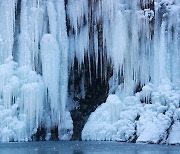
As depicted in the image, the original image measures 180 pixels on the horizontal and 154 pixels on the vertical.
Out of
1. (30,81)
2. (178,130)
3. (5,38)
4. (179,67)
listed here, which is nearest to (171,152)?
(178,130)

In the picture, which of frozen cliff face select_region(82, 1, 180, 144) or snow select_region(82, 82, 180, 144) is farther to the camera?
frozen cliff face select_region(82, 1, 180, 144)

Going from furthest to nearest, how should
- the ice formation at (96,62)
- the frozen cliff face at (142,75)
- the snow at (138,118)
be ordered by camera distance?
1. the ice formation at (96,62)
2. the frozen cliff face at (142,75)
3. the snow at (138,118)

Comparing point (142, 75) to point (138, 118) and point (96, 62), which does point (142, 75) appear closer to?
point (138, 118)

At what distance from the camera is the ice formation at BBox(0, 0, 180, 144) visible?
30.5 meters

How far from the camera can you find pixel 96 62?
115ft

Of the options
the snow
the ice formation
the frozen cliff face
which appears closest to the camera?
the snow

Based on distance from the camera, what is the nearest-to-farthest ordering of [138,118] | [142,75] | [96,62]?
[138,118] < [142,75] < [96,62]

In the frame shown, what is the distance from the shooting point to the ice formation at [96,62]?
30.5 meters

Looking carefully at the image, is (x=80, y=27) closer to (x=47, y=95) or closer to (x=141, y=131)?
(x=47, y=95)

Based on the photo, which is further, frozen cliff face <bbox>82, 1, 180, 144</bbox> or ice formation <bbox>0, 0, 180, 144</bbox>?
ice formation <bbox>0, 0, 180, 144</bbox>

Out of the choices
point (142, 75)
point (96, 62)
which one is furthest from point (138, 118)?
point (96, 62)

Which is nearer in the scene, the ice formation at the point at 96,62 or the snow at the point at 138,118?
the snow at the point at 138,118

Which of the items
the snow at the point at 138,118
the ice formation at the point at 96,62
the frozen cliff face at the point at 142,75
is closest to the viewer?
the snow at the point at 138,118

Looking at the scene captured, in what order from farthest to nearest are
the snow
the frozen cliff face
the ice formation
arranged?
the ice formation, the frozen cliff face, the snow
